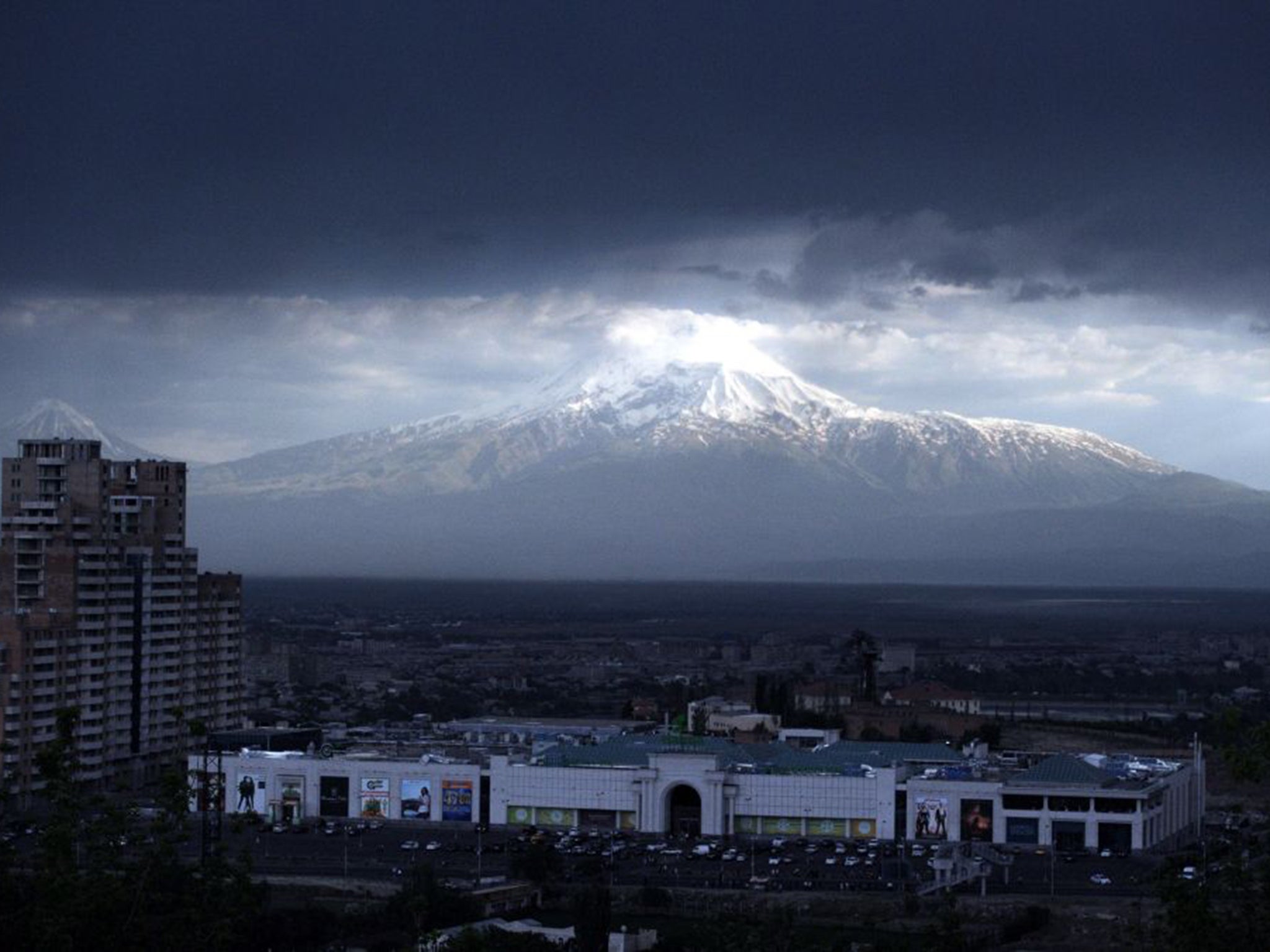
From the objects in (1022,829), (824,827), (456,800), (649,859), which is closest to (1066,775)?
(1022,829)

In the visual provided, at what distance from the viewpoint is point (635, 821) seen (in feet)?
207

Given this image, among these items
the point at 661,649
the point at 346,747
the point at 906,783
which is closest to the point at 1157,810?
the point at 906,783

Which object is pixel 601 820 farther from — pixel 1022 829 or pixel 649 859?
pixel 1022 829

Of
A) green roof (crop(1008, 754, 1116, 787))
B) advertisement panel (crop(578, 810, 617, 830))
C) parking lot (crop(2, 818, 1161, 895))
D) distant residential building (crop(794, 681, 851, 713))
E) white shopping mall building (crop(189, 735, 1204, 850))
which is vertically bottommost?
parking lot (crop(2, 818, 1161, 895))

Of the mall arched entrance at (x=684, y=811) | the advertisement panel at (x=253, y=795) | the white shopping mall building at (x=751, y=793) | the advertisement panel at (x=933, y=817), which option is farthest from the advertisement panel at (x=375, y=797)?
the advertisement panel at (x=933, y=817)

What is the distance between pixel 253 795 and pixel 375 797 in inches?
126

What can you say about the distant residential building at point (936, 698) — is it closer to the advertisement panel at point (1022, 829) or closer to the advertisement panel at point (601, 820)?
the advertisement panel at point (601, 820)

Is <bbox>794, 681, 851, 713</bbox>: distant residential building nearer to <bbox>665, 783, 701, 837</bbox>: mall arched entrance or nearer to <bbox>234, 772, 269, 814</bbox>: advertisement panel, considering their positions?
<bbox>665, 783, 701, 837</bbox>: mall arched entrance

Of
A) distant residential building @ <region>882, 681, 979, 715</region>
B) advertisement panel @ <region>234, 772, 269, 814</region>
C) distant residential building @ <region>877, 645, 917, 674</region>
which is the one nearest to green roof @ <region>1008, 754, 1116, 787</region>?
advertisement panel @ <region>234, 772, 269, 814</region>

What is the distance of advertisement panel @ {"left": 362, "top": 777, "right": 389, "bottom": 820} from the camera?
65000 mm

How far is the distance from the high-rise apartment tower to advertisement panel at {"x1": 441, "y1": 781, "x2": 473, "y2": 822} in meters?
7.84

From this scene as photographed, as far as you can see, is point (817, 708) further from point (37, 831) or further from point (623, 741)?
point (37, 831)

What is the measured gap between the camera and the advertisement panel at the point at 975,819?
6112 centimetres

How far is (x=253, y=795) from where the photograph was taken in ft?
214
